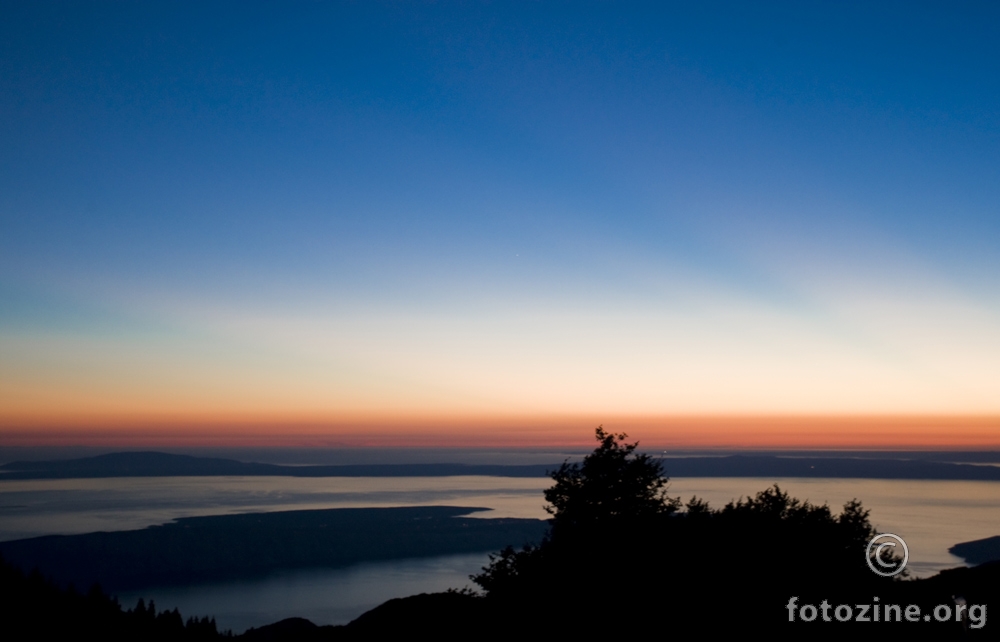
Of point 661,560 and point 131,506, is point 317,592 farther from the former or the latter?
point 131,506

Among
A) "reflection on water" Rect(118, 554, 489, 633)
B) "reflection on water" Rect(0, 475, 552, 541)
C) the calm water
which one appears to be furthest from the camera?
"reflection on water" Rect(0, 475, 552, 541)

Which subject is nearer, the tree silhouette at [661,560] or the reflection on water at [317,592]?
the tree silhouette at [661,560]

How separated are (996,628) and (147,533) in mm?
127745

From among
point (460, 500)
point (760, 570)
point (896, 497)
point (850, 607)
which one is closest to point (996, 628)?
point (850, 607)

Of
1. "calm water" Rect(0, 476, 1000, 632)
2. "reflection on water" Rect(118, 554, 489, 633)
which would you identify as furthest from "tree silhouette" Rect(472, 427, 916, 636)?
"reflection on water" Rect(118, 554, 489, 633)

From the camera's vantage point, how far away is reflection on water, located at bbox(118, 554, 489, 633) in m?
82.9

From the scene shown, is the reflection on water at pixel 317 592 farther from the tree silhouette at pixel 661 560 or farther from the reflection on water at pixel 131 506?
the tree silhouette at pixel 661 560

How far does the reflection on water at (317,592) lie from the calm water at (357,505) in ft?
0.55

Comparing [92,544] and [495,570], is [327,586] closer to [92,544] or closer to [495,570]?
[92,544]

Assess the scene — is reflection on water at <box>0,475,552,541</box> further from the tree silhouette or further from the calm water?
the tree silhouette

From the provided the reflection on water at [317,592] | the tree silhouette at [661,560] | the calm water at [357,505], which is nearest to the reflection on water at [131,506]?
the calm water at [357,505]

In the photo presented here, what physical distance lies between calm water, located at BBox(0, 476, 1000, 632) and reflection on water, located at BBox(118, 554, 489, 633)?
169 millimetres

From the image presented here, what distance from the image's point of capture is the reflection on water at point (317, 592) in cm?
8290

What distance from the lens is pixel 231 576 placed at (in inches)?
4365
